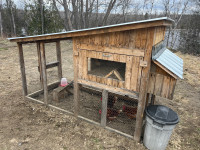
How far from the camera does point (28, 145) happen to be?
12.7 feet

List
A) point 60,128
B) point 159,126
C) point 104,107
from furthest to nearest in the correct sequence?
point 60,128, point 104,107, point 159,126

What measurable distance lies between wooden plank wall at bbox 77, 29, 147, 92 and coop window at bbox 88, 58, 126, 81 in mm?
116

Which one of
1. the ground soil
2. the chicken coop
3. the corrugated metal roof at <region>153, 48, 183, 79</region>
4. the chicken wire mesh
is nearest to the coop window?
the chicken coop

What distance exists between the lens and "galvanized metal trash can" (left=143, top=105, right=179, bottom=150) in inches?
129

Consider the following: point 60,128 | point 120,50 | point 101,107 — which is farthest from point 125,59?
point 60,128

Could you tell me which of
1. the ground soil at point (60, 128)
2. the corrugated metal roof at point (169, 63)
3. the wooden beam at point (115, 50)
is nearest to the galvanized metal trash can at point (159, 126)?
the ground soil at point (60, 128)

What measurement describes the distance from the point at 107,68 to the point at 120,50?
2.14ft

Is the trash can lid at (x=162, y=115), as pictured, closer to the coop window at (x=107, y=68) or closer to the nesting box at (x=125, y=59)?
the nesting box at (x=125, y=59)

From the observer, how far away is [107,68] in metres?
3.96

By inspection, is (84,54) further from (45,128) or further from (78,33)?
(45,128)

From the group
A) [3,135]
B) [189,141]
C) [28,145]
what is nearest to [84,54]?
[28,145]

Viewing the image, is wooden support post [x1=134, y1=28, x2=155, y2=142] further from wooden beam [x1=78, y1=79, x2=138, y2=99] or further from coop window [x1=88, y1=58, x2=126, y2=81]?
coop window [x1=88, y1=58, x2=126, y2=81]

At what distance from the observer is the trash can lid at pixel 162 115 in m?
3.26

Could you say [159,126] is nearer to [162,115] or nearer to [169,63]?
[162,115]
